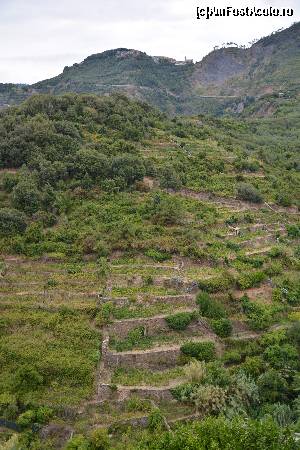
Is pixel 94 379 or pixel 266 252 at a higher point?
pixel 266 252

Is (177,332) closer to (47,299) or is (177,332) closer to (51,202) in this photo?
(47,299)

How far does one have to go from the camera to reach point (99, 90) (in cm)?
10469

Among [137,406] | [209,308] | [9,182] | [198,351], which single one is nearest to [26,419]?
[137,406]

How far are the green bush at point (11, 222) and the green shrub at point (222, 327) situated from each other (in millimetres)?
12557

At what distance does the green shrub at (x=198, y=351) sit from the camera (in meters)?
22.2

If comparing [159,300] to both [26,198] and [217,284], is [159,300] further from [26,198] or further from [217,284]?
[26,198]

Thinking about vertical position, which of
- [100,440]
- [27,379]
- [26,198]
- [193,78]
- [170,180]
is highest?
[193,78]

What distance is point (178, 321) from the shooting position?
23.2 m

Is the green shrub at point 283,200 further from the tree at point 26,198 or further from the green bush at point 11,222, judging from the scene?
the green bush at point 11,222

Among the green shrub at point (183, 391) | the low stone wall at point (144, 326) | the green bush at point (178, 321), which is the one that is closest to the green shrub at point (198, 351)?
the green bush at point (178, 321)

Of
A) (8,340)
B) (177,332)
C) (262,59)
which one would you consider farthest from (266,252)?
(262,59)

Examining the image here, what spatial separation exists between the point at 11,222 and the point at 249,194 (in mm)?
16652

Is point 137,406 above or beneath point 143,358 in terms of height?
beneath

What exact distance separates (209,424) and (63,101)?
32.7m
